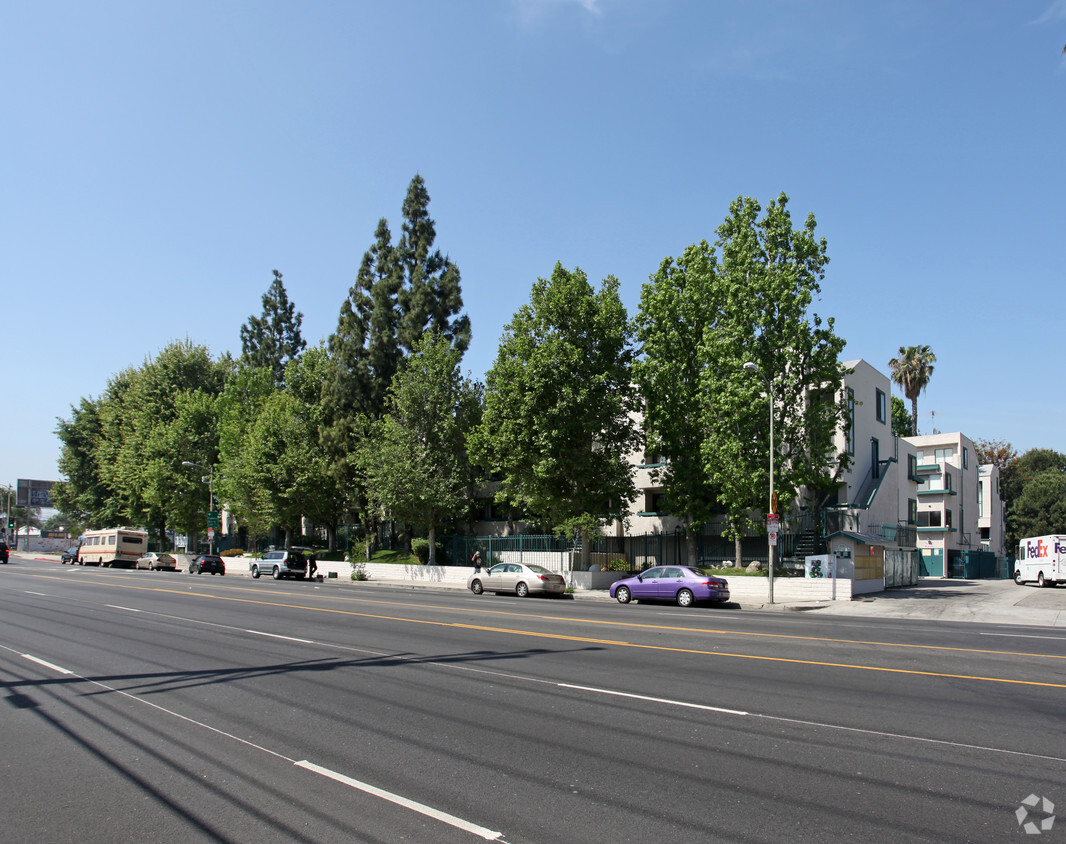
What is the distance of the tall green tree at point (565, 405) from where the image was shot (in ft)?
113

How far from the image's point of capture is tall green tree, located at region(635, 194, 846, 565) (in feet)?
100

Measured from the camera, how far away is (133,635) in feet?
48.9

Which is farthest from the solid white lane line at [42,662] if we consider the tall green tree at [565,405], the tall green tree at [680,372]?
the tall green tree at [680,372]

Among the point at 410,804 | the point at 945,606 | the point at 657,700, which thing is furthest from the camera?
the point at 945,606

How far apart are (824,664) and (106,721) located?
9.79m

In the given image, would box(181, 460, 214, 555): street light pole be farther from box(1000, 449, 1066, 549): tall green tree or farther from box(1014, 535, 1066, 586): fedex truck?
box(1000, 449, 1066, 549): tall green tree

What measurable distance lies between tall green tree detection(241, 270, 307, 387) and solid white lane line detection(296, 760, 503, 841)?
76.7m

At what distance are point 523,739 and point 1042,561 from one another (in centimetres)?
4379

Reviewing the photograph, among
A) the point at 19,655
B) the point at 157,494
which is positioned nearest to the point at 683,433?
the point at 19,655

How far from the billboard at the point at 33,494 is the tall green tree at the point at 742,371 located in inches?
3864

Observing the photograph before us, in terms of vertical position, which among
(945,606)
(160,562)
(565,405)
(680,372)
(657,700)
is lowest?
(160,562)

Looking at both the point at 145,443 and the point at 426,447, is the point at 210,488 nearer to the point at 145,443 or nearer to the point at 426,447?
the point at 145,443

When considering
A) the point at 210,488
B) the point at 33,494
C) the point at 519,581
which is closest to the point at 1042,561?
the point at 519,581

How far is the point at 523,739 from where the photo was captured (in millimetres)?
7250
